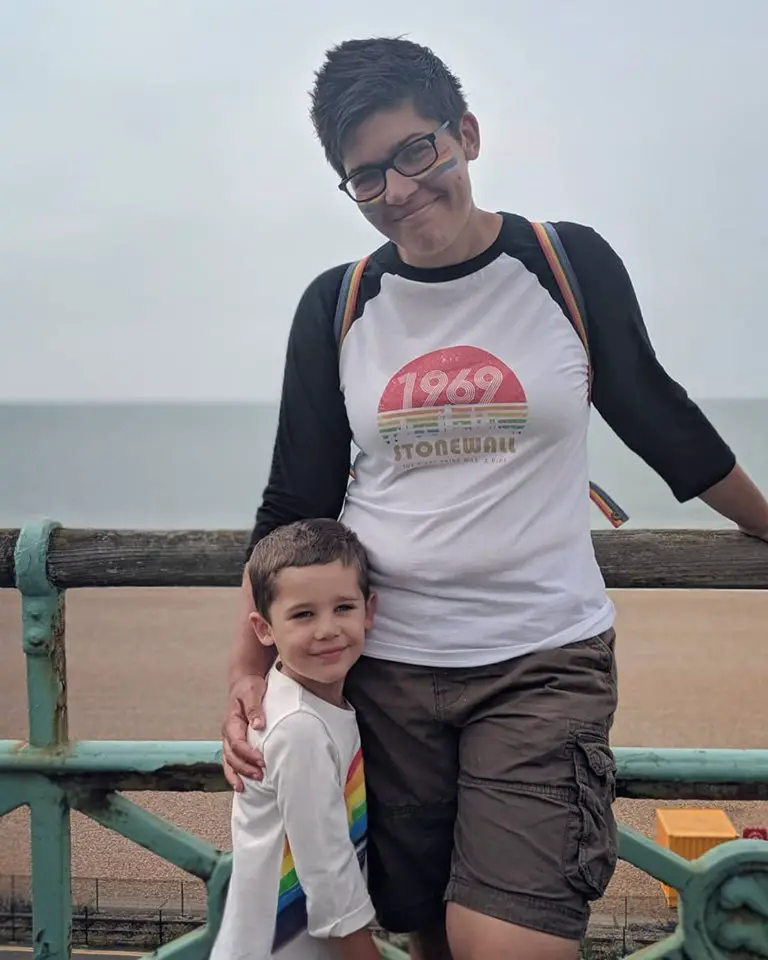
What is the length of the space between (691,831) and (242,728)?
4.31m

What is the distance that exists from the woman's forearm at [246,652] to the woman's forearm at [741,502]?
79 cm

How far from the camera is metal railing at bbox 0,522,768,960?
63.9 inches

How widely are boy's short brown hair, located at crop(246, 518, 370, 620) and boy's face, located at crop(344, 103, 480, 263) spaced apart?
0.48m

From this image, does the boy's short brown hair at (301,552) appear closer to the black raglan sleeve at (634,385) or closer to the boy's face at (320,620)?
the boy's face at (320,620)

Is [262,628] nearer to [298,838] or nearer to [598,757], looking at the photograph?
[298,838]

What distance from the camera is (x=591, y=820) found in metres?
1.29

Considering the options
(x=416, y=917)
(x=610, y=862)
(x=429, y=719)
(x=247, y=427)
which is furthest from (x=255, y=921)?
(x=247, y=427)

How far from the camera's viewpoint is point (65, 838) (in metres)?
1.76

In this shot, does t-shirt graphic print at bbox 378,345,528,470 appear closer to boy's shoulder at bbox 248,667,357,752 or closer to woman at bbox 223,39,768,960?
woman at bbox 223,39,768,960

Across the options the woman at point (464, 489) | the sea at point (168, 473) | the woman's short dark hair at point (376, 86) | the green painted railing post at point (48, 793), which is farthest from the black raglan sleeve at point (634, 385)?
the sea at point (168, 473)

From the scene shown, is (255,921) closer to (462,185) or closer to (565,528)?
(565,528)

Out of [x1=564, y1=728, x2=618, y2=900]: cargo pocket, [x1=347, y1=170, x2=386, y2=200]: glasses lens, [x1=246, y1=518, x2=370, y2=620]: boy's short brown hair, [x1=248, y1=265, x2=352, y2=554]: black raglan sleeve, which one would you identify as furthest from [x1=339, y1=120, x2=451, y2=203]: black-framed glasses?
[x1=564, y1=728, x2=618, y2=900]: cargo pocket

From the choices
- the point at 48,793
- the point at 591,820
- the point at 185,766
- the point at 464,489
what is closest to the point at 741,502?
the point at 464,489

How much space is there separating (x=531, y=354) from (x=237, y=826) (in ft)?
2.84
